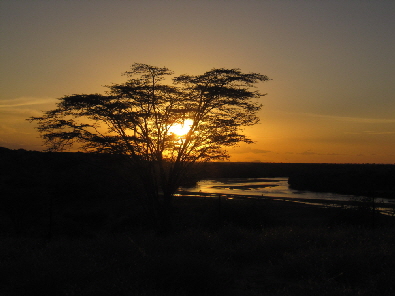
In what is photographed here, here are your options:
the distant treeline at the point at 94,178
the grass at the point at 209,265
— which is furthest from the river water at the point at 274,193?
the grass at the point at 209,265

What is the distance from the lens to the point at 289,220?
20.4 m

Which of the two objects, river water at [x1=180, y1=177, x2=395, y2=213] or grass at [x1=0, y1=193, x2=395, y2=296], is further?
river water at [x1=180, y1=177, x2=395, y2=213]

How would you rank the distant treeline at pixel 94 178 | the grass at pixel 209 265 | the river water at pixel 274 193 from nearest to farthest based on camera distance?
1. the grass at pixel 209 265
2. the distant treeline at pixel 94 178
3. the river water at pixel 274 193

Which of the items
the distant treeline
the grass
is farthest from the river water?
the grass

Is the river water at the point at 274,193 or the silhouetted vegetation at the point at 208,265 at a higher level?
the silhouetted vegetation at the point at 208,265

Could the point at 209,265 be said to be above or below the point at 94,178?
below

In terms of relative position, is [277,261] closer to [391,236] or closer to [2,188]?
[391,236]

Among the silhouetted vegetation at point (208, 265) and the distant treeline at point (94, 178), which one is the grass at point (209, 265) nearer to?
the silhouetted vegetation at point (208, 265)

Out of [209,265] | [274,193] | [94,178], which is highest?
[94,178]

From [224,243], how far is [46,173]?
31.2 metres

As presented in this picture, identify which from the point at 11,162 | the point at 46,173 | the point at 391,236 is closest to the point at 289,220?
the point at 391,236

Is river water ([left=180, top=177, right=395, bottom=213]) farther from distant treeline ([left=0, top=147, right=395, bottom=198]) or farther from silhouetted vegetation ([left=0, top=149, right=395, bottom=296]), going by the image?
silhouetted vegetation ([left=0, top=149, right=395, bottom=296])

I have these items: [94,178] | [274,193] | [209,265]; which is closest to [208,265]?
[209,265]

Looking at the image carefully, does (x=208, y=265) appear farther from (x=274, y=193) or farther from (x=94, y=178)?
(x=274, y=193)
